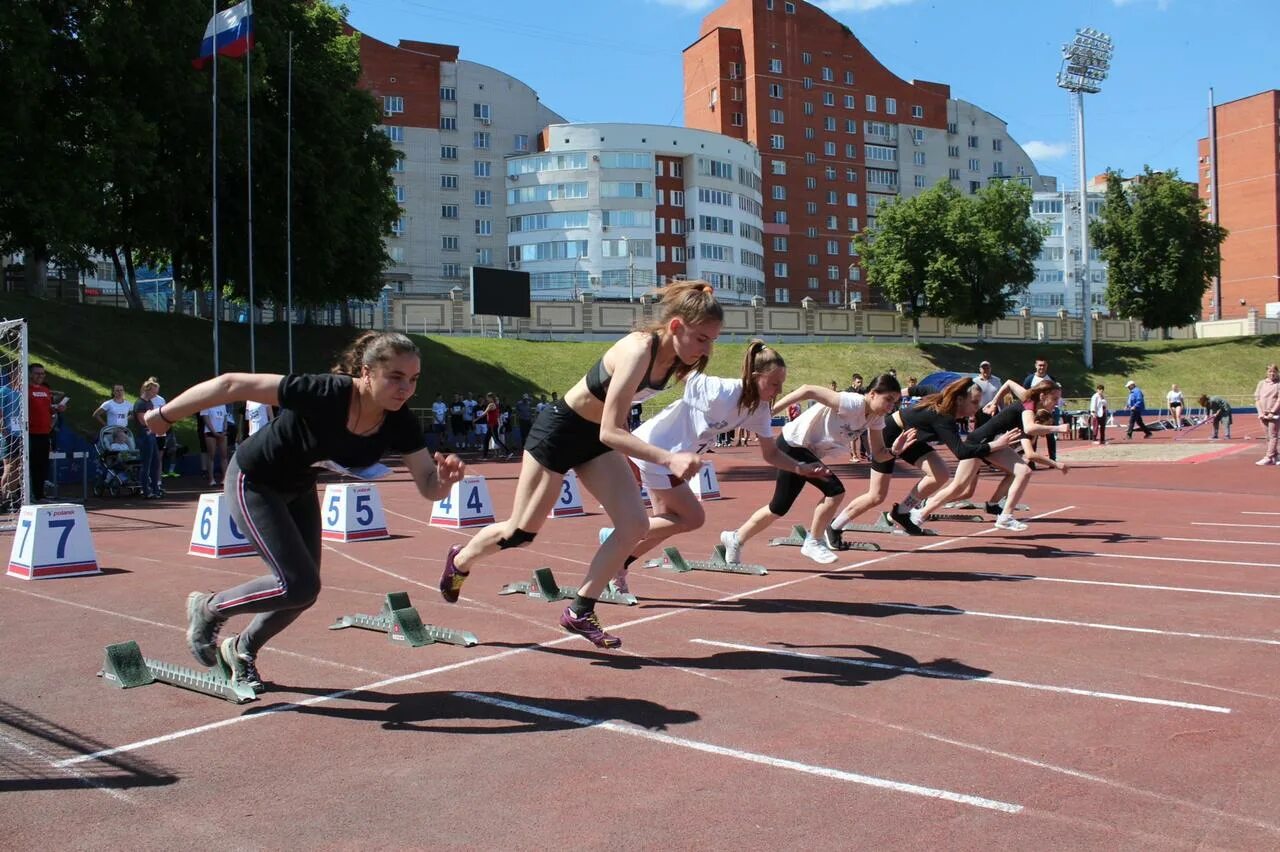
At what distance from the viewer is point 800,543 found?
38.2ft

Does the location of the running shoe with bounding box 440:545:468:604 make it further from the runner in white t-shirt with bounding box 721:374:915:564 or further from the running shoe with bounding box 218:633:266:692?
the runner in white t-shirt with bounding box 721:374:915:564

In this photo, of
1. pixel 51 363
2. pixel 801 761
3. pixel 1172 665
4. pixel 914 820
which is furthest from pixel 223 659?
pixel 51 363

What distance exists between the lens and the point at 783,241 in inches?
3900

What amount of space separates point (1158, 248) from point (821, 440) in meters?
72.2

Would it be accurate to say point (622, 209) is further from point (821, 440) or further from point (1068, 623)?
point (1068, 623)

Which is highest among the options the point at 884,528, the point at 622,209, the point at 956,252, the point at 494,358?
the point at 622,209

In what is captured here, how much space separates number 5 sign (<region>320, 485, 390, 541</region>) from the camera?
12344 mm

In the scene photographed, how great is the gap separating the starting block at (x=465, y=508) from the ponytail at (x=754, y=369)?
6.16 m

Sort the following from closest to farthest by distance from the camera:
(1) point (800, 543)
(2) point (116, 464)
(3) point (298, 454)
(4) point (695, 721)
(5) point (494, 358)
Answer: (4) point (695, 721)
(3) point (298, 454)
(1) point (800, 543)
(2) point (116, 464)
(5) point (494, 358)

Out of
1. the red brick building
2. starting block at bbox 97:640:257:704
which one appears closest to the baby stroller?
starting block at bbox 97:640:257:704

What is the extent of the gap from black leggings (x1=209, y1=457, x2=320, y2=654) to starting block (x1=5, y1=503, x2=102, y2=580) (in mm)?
5199

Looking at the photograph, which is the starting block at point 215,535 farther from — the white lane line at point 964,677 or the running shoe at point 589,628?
the white lane line at point 964,677

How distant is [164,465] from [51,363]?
1041 cm

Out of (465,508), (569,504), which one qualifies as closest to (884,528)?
(569,504)
